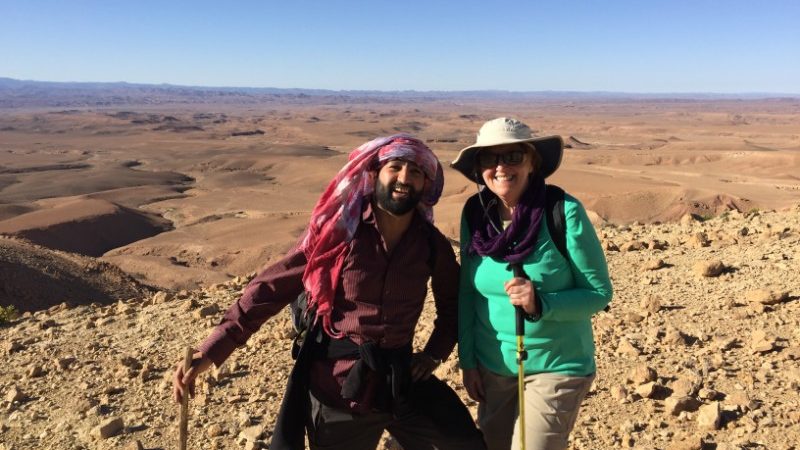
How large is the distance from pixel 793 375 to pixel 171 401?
3964mm

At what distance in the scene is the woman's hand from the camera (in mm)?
2059

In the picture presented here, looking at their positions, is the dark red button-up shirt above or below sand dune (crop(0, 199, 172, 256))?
above

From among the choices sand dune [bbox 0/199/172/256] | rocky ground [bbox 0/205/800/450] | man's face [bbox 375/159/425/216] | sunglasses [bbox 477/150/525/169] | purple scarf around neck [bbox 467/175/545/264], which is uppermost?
sunglasses [bbox 477/150/525/169]

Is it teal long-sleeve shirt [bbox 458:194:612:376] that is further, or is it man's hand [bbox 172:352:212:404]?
man's hand [bbox 172:352:212:404]

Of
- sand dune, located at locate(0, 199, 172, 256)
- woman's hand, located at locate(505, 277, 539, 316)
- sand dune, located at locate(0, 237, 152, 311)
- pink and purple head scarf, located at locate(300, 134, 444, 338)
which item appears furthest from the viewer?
sand dune, located at locate(0, 199, 172, 256)

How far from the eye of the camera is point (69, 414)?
4.05m

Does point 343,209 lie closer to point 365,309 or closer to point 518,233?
point 365,309

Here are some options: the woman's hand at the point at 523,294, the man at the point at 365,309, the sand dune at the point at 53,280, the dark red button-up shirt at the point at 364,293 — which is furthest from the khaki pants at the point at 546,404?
the sand dune at the point at 53,280

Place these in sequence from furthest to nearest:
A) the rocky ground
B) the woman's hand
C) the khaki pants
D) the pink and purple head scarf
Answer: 1. the rocky ground
2. the pink and purple head scarf
3. the khaki pants
4. the woman's hand

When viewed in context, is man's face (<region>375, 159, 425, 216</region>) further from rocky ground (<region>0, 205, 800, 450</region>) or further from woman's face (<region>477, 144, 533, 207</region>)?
rocky ground (<region>0, 205, 800, 450</region>)

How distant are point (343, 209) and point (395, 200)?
21cm

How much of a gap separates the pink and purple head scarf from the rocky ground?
162 centimetres

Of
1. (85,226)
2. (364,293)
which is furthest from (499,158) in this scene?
(85,226)

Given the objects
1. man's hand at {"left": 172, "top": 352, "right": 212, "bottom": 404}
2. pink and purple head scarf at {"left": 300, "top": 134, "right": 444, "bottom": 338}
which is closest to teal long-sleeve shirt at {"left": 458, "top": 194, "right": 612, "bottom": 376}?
pink and purple head scarf at {"left": 300, "top": 134, "right": 444, "bottom": 338}
